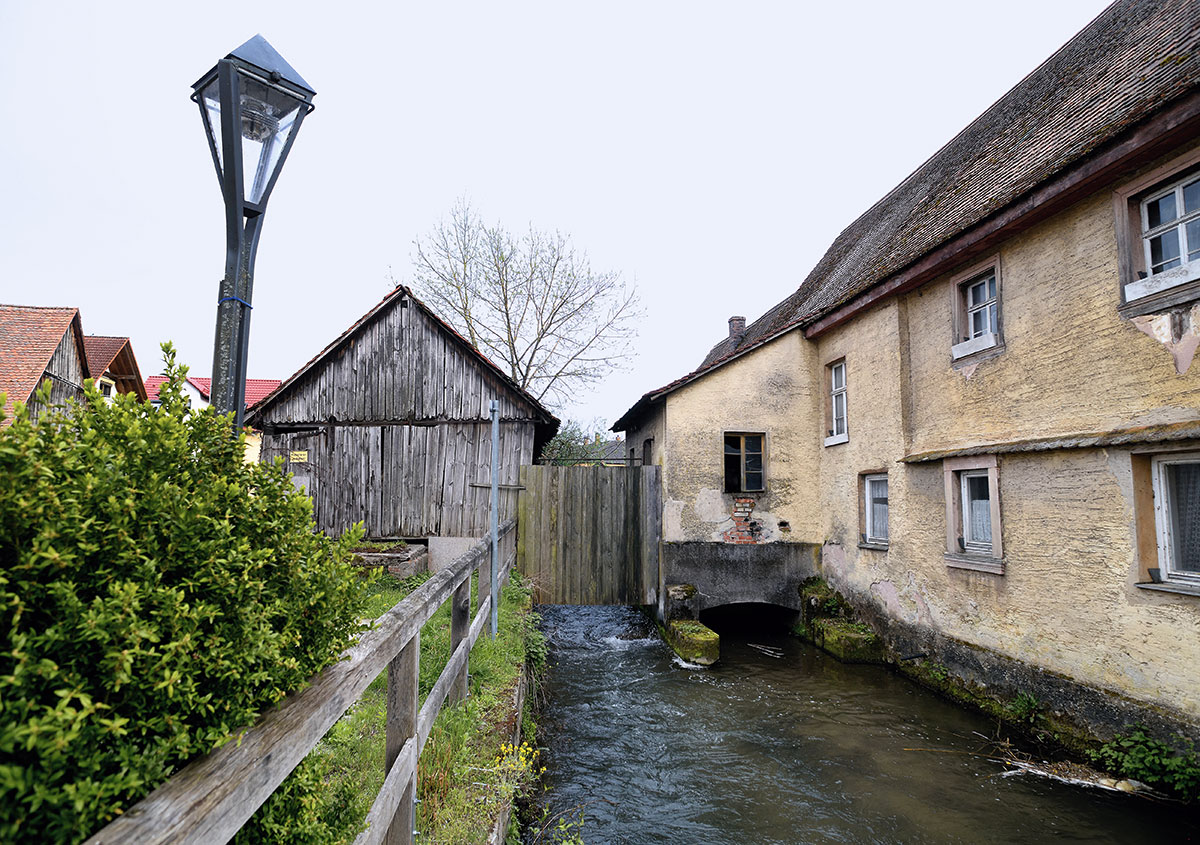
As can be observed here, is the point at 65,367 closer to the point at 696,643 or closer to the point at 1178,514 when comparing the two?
the point at 696,643

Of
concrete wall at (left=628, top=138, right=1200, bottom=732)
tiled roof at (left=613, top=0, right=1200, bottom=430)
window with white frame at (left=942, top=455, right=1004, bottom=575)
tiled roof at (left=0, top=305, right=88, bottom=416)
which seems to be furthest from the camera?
tiled roof at (left=0, top=305, right=88, bottom=416)

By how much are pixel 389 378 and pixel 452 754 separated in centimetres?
821

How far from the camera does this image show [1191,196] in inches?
214

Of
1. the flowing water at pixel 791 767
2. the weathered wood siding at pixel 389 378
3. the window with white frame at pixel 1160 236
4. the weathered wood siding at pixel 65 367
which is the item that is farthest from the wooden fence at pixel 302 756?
the weathered wood siding at pixel 65 367

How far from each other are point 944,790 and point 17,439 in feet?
21.9

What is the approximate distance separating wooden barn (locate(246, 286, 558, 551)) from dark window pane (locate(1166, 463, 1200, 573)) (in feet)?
26.3

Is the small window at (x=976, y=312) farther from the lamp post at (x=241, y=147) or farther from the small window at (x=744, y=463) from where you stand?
the lamp post at (x=241, y=147)

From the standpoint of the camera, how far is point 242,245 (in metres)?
2.89

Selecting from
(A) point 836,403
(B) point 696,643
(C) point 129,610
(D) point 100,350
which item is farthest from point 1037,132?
(D) point 100,350

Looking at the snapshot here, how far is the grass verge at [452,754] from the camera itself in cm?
294

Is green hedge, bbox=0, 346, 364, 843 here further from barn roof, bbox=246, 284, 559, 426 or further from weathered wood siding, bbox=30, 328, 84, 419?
weathered wood siding, bbox=30, 328, 84, 419

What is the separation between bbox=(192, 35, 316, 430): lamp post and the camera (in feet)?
9.14

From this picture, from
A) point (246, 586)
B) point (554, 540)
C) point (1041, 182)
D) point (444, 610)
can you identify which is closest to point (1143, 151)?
point (1041, 182)

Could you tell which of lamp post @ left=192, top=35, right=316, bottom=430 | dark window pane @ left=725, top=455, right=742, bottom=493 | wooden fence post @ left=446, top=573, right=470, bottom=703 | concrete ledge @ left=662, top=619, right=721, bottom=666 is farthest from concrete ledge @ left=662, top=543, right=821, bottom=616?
lamp post @ left=192, top=35, right=316, bottom=430
